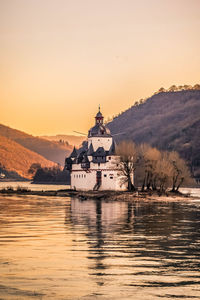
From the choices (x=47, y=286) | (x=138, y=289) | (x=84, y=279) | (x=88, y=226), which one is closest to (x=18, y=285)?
(x=47, y=286)

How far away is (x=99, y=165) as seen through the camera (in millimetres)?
144500

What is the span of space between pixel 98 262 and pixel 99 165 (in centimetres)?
11377

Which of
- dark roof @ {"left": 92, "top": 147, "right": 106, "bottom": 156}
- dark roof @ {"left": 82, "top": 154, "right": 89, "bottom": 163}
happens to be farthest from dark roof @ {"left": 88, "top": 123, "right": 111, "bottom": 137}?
dark roof @ {"left": 82, "top": 154, "right": 89, "bottom": 163}

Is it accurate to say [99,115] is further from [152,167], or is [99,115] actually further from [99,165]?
[152,167]

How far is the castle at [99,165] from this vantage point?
14162cm

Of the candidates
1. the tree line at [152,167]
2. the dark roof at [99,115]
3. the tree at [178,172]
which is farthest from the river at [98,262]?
the dark roof at [99,115]

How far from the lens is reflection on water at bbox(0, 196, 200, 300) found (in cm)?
2388

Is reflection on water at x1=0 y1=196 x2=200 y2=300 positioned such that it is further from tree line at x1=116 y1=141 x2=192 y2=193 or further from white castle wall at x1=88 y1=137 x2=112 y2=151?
white castle wall at x1=88 y1=137 x2=112 y2=151

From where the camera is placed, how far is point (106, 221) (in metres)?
60.1

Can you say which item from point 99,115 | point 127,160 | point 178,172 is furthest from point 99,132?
point 178,172

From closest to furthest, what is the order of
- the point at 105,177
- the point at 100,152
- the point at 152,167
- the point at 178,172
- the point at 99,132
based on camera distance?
the point at 152,167 < the point at 178,172 < the point at 105,177 < the point at 100,152 < the point at 99,132

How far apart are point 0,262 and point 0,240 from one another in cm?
995

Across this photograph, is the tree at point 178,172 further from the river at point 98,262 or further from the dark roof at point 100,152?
the river at point 98,262

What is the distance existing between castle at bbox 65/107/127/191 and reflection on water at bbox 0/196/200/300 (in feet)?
290
